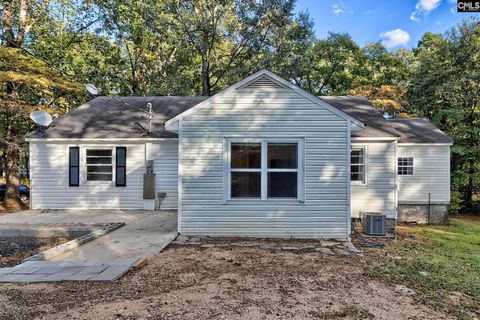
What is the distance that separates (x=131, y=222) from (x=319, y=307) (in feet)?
22.4

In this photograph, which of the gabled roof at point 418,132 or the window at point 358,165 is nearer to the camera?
the window at point 358,165

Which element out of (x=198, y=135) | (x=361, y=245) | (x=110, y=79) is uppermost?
(x=110, y=79)

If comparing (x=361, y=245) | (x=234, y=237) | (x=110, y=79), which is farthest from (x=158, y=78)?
(x=361, y=245)

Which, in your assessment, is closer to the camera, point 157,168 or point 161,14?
point 157,168

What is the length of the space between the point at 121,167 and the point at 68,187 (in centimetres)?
211

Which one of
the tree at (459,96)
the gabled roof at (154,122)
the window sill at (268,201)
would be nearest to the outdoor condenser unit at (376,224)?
the window sill at (268,201)

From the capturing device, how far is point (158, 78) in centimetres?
2252

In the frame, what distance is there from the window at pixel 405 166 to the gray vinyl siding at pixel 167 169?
29.1 ft

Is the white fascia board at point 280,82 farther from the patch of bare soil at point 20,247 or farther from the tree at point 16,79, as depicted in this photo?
the tree at point 16,79

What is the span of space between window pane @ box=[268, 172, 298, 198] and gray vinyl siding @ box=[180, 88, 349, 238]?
0.18 m

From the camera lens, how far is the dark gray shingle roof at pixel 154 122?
11.3 m

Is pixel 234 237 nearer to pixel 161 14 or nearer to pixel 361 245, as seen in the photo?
pixel 361 245

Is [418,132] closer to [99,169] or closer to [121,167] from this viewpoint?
[121,167]

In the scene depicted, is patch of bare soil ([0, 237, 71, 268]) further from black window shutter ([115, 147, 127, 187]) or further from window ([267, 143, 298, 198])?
window ([267, 143, 298, 198])
